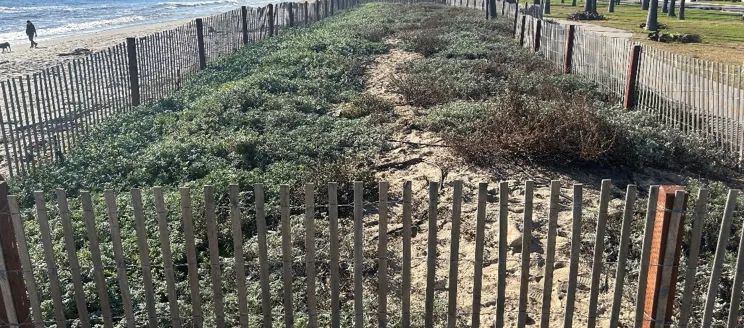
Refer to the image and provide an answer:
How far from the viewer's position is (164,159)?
750cm

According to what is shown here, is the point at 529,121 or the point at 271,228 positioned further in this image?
the point at 529,121

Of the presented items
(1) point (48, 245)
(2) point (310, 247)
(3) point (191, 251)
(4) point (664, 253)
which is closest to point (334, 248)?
(2) point (310, 247)

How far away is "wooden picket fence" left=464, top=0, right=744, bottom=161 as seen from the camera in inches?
335

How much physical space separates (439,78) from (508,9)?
17440 millimetres

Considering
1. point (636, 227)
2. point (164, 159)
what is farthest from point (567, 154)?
point (164, 159)

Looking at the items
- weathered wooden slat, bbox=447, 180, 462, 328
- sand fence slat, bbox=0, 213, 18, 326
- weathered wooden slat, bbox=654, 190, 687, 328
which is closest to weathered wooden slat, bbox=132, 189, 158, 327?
sand fence slat, bbox=0, 213, 18, 326

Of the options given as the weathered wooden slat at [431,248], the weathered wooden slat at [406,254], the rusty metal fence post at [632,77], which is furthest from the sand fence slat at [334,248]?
the rusty metal fence post at [632,77]

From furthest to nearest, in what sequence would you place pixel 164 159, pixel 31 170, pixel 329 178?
pixel 31 170 → pixel 164 159 → pixel 329 178

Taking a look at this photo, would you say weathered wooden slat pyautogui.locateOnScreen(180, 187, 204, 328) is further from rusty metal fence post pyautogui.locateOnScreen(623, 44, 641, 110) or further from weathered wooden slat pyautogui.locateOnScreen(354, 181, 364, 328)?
rusty metal fence post pyautogui.locateOnScreen(623, 44, 641, 110)

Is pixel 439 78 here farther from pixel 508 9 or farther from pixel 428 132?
pixel 508 9

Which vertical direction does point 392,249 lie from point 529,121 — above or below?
below

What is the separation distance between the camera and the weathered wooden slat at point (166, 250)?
11.8 feet

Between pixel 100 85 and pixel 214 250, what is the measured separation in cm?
792

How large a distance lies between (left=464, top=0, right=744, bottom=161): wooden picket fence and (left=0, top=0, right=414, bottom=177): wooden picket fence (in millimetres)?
8131
